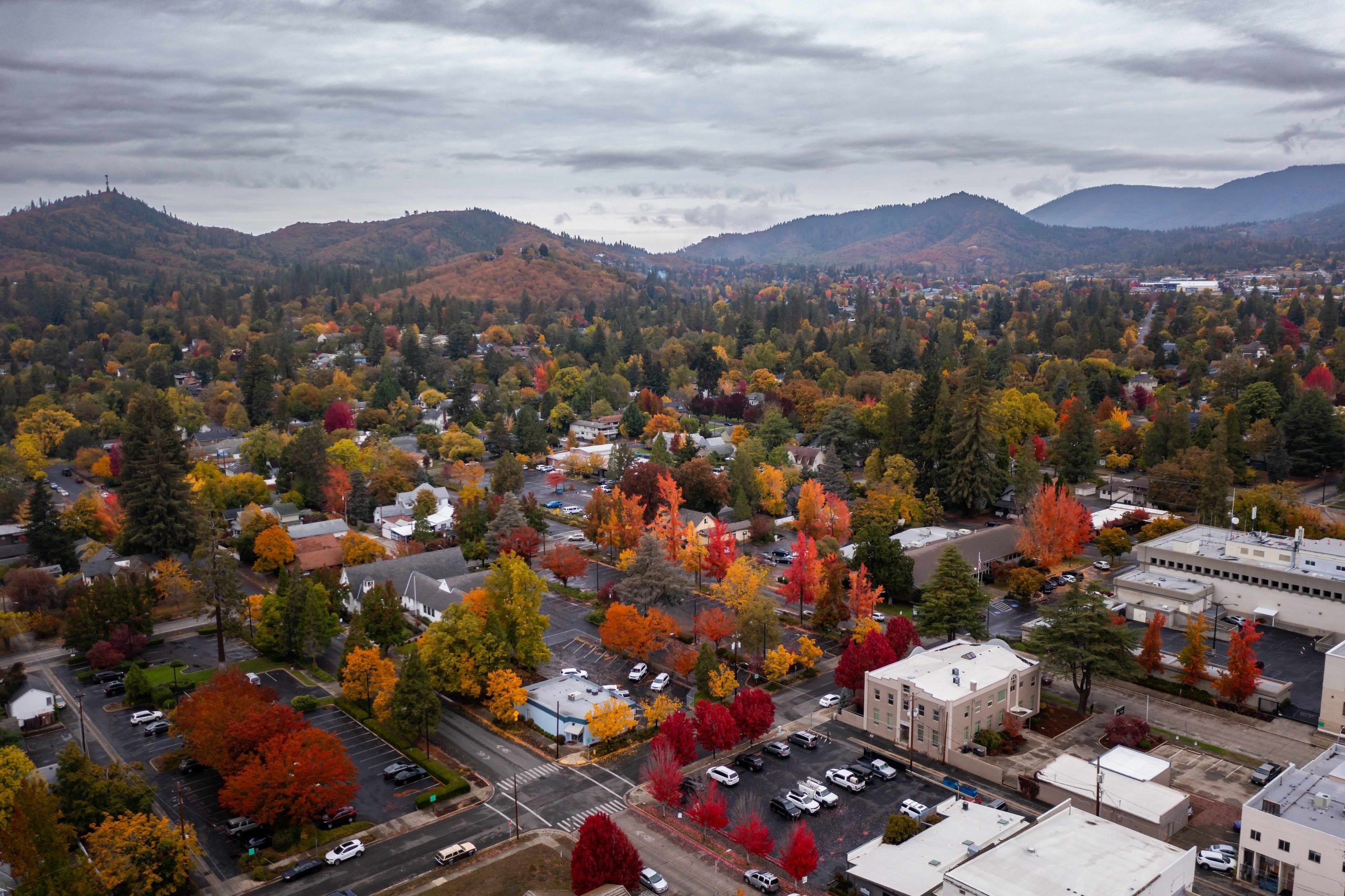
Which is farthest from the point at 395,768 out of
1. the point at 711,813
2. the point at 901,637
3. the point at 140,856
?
the point at 901,637

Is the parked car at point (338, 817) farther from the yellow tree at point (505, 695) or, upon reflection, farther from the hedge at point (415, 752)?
the yellow tree at point (505, 695)

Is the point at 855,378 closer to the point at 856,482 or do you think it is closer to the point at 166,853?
the point at 856,482

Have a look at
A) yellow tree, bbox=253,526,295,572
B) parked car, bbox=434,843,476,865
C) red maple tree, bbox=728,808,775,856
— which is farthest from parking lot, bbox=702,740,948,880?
yellow tree, bbox=253,526,295,572

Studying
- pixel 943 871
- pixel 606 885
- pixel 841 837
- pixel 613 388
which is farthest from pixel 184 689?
pixel 613 388

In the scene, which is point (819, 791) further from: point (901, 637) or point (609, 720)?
point (901, 637)

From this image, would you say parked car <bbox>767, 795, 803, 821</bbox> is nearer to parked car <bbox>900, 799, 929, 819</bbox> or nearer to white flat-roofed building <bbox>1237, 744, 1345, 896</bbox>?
parked car <bbox>900, 799, 929, 819</bbox>

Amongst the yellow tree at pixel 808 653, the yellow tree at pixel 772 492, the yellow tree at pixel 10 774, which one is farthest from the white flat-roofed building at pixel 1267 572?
the yellow tree at pixel 10 774
